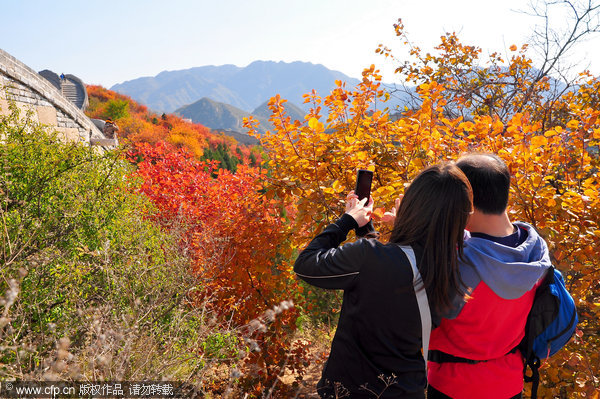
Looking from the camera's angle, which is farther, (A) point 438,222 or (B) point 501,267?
(B) point 501,267

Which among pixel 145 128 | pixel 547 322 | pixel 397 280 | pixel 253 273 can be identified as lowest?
pixel 253 273

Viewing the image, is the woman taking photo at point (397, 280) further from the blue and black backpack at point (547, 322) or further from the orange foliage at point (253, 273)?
the orange foliage at point (253, 273)

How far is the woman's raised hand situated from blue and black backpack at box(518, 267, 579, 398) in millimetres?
834

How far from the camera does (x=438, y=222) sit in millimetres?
1358

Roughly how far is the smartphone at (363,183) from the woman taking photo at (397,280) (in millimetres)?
366

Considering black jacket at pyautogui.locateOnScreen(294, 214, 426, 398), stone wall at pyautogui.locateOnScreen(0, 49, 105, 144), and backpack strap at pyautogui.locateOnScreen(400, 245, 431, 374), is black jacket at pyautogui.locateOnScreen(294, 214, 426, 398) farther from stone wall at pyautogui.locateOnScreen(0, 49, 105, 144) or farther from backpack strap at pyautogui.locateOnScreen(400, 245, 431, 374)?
stone wall at pyautogui.locateOnScreen(0, 49, 105, 144)

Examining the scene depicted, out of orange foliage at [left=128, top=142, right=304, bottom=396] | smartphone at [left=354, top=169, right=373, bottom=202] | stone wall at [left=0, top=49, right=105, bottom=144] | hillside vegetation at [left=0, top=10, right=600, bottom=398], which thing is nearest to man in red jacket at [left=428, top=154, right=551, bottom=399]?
smartphone at [left=354, top=169, right=373, bottom=202]

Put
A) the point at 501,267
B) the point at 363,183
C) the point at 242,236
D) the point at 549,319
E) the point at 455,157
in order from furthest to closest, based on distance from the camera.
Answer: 1. the point at 242,236
2. the point at 455,157
3. the point at 363,183
4. the point at 549,319
5. the point at 501,267

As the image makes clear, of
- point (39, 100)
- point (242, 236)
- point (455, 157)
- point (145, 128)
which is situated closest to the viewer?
point (455, 157)

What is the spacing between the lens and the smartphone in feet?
5.89

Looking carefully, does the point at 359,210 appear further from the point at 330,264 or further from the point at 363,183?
the point at 330,264

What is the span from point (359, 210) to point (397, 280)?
16.9 inches

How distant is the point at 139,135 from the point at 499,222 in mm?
32748

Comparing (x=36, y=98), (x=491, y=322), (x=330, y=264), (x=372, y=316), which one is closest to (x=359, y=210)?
(x=330, y=264)
